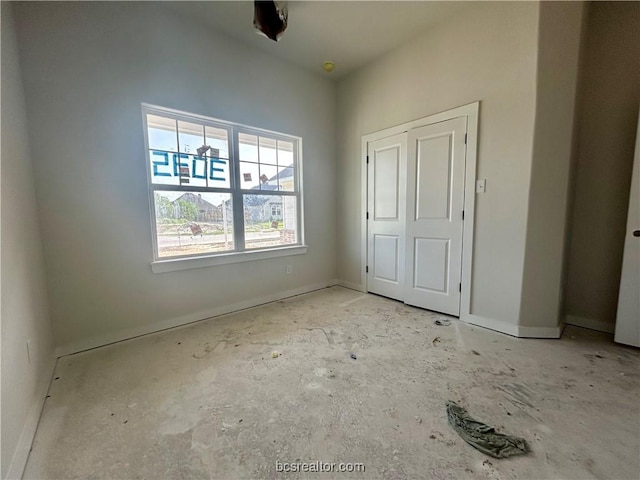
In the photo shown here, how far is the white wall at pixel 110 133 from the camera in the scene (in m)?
1.93

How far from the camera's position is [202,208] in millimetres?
2748

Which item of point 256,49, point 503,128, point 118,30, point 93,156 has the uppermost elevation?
point 256,49

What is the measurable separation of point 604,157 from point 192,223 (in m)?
3.96

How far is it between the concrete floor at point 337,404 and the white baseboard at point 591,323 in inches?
5.1

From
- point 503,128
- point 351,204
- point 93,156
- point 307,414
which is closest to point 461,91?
point 503,128

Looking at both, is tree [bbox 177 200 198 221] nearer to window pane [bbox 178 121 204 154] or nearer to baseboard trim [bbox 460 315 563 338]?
window pane [bbox 178 121 204 154]

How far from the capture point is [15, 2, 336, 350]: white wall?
193 centimetres

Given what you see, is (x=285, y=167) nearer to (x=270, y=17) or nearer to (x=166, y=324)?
(x=270, y=17)

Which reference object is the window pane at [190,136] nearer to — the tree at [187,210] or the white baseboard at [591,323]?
the tree at [187,210]

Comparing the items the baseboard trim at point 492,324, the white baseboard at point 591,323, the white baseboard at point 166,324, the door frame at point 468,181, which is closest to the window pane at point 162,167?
the white baseboard at point 166,324

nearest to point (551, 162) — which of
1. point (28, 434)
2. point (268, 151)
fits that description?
point (268, 151)

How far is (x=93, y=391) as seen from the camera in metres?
1.66

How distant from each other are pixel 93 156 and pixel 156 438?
2.11 metres

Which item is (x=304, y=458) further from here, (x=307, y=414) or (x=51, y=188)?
(x=51, y=188)
